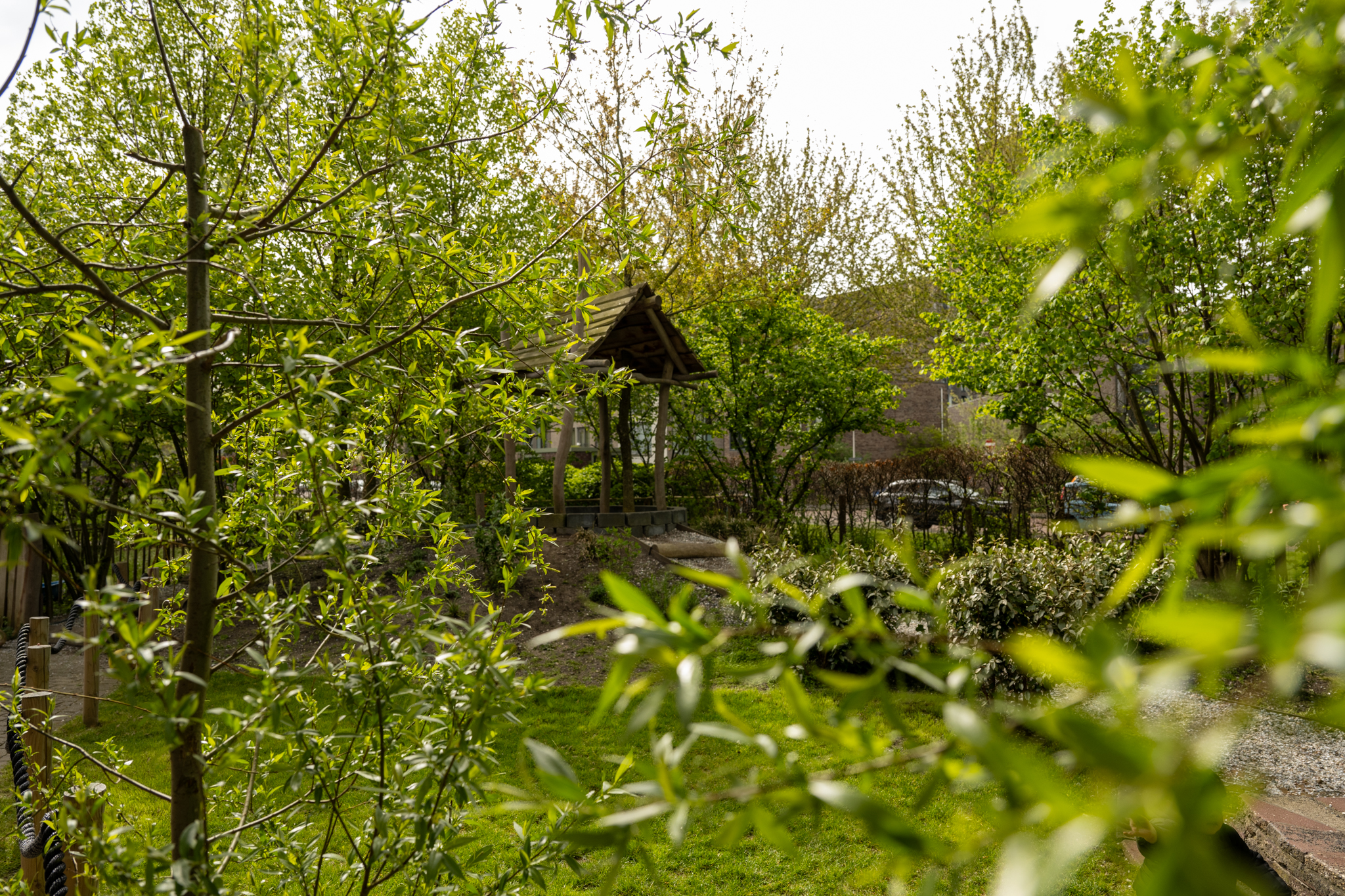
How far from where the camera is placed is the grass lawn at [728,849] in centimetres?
389

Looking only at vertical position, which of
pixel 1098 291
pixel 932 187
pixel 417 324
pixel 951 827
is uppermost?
pixel 932 187

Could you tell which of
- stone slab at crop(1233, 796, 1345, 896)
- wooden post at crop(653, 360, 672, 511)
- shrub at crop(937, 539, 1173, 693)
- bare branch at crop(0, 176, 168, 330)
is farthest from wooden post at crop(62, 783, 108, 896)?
wooden post at crop(653, 360, 672, 511)

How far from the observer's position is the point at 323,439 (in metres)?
1.77

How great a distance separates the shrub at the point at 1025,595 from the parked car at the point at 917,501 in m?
6.62

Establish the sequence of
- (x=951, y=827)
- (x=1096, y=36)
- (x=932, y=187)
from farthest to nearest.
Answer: (x=932, y=187) < (x=1096, y=36) < (x=951, y=827)

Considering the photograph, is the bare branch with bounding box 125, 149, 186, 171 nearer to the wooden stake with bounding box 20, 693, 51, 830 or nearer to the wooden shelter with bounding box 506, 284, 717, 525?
the wooden stake with bounding box 20, 693, 51, 830

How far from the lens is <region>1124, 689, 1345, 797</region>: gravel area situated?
4.71m

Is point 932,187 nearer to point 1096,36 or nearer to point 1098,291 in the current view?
point 1096,36

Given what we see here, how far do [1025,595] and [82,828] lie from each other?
571 cm

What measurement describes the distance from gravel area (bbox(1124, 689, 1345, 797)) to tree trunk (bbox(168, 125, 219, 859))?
4.87 meters

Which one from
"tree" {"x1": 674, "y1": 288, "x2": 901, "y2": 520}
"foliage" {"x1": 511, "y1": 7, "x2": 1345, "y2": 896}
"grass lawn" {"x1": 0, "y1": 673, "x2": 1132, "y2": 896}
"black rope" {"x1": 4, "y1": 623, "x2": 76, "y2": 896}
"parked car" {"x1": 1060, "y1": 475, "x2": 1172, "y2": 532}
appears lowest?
"grass lawn" {"x1": 0, "y1": 673, "x2": 1132, "y2": 896}

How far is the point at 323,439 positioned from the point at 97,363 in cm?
59

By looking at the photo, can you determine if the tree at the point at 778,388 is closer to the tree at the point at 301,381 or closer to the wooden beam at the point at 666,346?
the wooden beam at the point at 666,346

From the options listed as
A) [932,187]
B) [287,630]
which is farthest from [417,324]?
[932,187]
